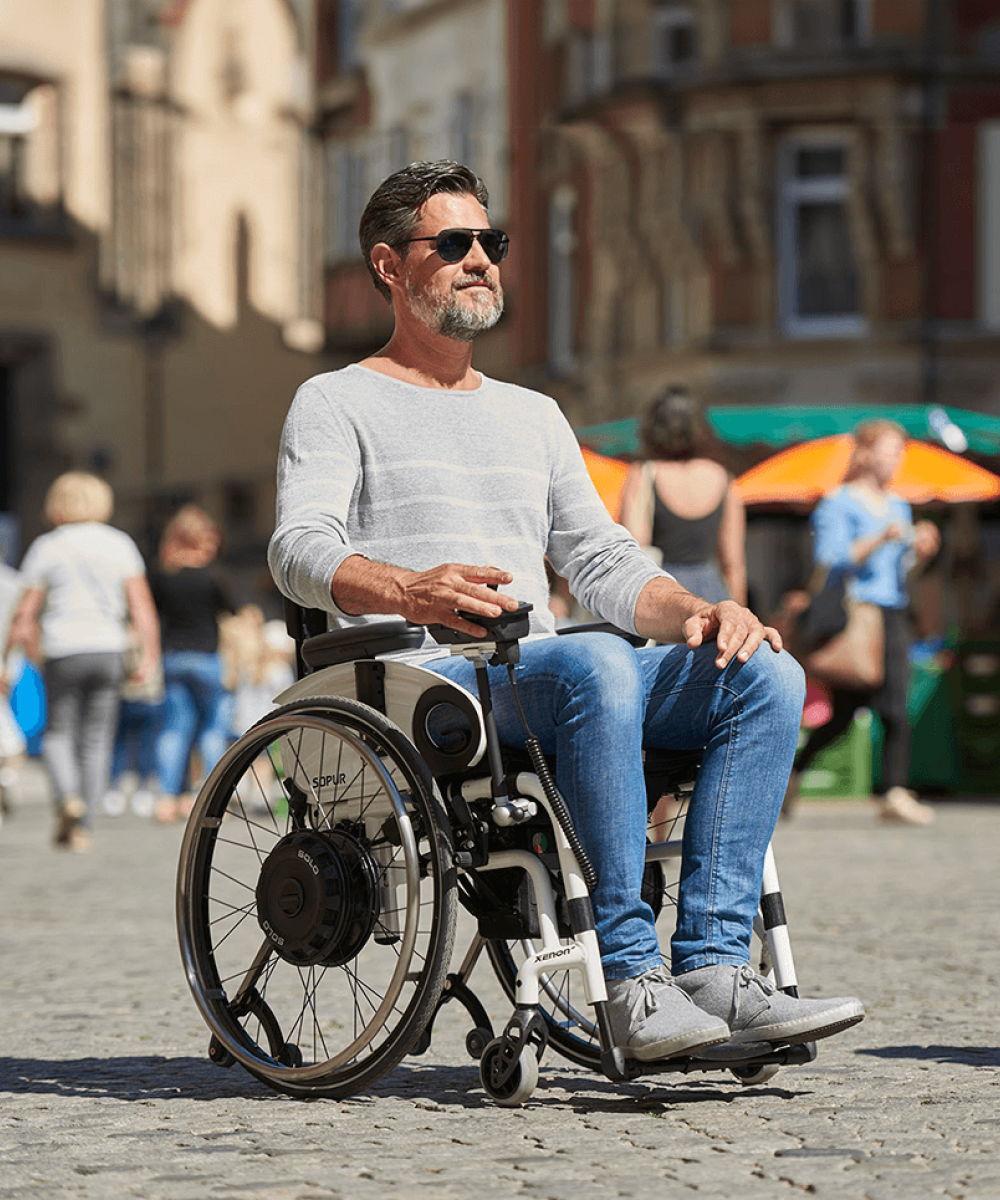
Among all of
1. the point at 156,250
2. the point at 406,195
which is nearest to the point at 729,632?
the point at 406,195

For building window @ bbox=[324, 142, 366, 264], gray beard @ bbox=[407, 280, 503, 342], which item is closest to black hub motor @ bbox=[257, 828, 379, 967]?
gray beard @ bbox=[407, 280, 503, 342]

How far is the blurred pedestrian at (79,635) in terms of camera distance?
1209 centimetres

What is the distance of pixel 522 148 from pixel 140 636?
19749mm

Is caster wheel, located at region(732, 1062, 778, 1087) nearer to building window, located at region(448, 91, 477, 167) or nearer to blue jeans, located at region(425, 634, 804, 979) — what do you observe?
blue jeans, located at region(425, 634, 804, 979)

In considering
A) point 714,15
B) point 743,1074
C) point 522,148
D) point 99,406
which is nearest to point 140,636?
point 743,1074

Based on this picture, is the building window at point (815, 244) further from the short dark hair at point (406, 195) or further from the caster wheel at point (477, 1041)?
the caster wheel at point (477, 1041)

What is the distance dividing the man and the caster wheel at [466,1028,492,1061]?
0.44m

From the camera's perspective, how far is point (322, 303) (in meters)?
35.7

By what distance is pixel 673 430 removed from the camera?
388 inches

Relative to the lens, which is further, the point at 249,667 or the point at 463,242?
the point at 249,667

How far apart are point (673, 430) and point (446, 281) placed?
490 centimetres

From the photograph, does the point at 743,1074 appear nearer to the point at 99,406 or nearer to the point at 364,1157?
the point at 364,1157

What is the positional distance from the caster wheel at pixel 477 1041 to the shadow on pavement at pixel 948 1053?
2.77ft

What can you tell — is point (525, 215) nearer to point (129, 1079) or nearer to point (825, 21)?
point (825, 21)
